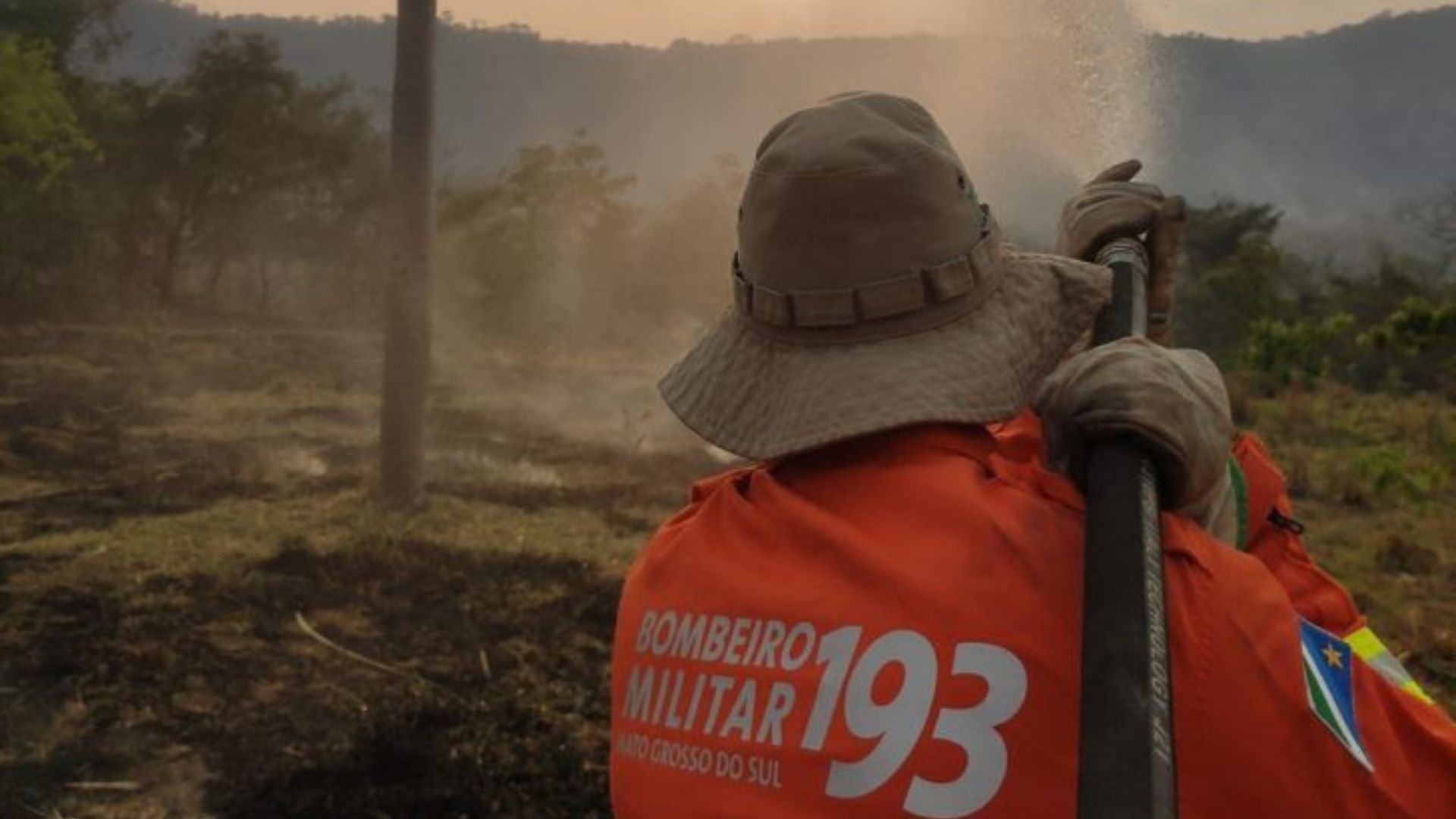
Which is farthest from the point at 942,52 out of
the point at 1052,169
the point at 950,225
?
the point at 950,225

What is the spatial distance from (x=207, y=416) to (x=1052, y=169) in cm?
735

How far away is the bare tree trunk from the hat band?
653 centimetres

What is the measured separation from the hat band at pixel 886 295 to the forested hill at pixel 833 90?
305 inches

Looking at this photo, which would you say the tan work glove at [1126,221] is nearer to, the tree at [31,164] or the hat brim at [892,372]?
the hat brim at [892,372]

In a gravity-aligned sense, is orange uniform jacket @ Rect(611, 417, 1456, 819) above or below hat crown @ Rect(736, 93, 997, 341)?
below

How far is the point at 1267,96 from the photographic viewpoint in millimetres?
87250

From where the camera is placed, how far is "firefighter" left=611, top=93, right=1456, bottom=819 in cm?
114

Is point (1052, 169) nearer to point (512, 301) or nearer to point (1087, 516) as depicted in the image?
point (1087, 516)

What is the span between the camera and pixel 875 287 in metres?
1.38

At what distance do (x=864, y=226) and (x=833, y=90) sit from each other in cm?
2161

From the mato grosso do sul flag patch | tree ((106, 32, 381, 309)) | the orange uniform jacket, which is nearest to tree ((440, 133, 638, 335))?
tree ((106, 32, 381, 309))

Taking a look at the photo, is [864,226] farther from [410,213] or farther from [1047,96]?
[410,213]

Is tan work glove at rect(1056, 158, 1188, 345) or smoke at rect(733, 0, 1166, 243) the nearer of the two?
tan work glove at rect(1056, 158, 1188, 345)

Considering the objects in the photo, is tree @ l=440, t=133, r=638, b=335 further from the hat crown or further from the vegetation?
the hat crown
